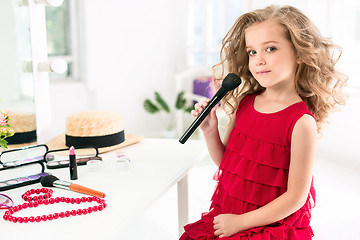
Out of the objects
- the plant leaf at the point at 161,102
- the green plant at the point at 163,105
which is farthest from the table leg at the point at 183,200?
the plant leaf at the point at 161,102

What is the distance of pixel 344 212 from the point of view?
161 centimetres

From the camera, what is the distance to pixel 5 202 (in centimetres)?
99

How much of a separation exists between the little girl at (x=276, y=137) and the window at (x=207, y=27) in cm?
263

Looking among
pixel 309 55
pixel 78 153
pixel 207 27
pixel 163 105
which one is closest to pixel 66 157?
pixel 78 153

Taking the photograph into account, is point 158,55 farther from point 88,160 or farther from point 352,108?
point 88,160

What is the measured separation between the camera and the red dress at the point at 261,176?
110 centimetres

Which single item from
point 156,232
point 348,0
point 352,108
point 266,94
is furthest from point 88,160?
point 348,0

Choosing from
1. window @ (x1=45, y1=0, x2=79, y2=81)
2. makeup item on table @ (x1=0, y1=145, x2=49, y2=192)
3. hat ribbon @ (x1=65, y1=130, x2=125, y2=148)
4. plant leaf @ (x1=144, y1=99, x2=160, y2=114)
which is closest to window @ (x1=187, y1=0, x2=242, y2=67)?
plant leaf @ (x1=144, y1=99, x2=160, y2=114)

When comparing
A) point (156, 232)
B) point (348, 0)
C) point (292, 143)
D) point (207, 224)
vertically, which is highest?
point (348, 0)

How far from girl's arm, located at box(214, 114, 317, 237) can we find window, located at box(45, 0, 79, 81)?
9.13 ft

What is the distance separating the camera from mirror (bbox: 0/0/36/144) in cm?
140

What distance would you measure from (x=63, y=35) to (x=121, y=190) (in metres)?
2.77

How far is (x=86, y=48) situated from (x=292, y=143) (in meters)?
2.75

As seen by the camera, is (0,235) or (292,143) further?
(292,143)
